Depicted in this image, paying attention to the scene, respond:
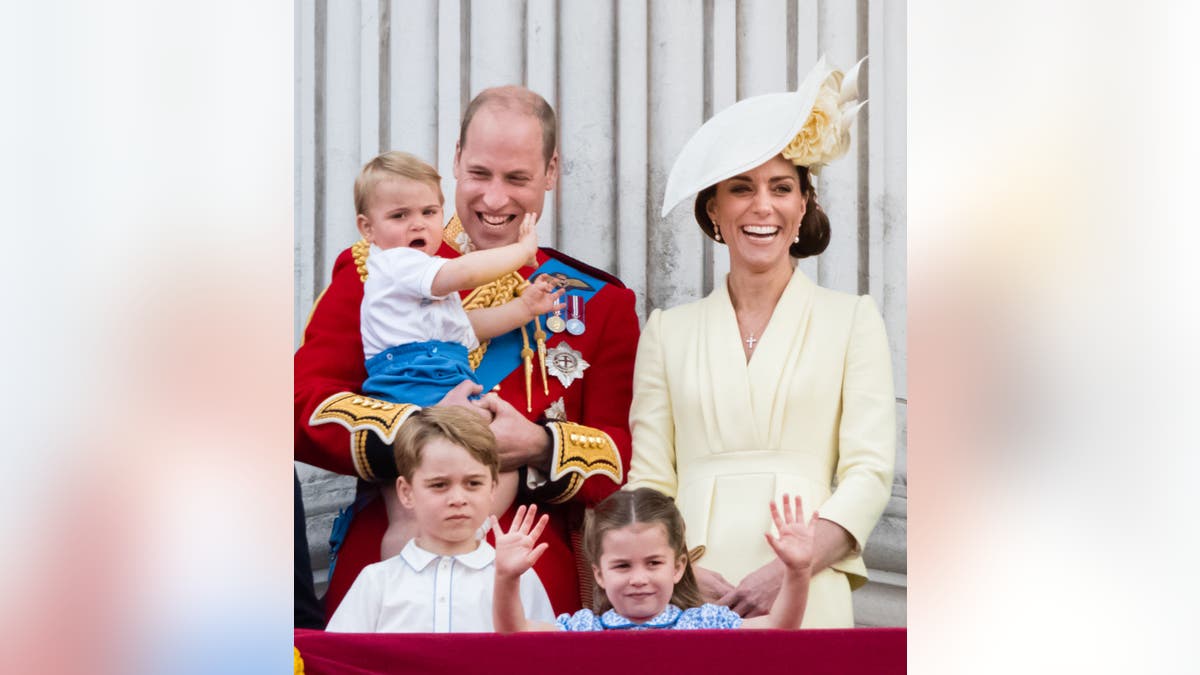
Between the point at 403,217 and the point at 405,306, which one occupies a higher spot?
the point at 403,217

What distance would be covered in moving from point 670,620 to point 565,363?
1.80ft

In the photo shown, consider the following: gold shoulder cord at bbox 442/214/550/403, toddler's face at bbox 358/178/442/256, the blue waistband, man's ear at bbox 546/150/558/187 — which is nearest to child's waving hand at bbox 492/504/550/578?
gold shoulder cord at bbox 442/214/550/403

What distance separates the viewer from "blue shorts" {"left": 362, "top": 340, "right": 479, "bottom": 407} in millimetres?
2906

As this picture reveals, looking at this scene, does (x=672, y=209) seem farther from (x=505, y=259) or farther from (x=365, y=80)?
(x=365, y=80)

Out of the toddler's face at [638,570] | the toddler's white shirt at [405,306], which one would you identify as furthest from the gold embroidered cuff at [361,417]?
the toddler's face at [638,570]

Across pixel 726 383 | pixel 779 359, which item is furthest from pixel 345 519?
pixel 779 359

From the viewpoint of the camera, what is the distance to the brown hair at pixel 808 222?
3012mm

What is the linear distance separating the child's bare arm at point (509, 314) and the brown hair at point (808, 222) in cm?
38

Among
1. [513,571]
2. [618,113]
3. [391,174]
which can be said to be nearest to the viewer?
[513,571]

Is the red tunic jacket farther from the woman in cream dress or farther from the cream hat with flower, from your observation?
the cream hat with flower

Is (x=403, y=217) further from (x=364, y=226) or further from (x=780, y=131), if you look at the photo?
(x=780, y=131)

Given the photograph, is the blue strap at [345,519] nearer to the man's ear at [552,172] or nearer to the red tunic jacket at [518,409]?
the red tunic jacket at [518,409]

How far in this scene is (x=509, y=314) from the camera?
2.97 metres
